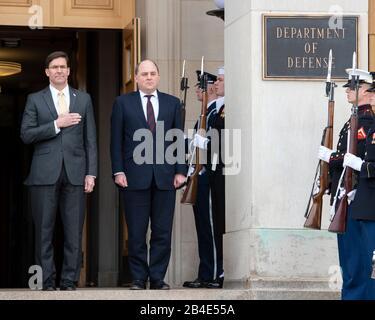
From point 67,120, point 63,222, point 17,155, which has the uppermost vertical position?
point 67,120

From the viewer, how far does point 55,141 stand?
38.9 feet

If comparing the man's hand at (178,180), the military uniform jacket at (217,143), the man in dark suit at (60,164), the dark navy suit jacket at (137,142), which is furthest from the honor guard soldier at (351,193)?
the man in dark suit at (60,164)

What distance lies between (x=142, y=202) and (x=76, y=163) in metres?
0.67

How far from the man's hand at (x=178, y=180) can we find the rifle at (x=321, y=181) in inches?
45.3

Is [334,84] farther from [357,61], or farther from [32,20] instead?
[32,20]

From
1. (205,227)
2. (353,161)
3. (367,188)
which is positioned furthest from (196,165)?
(367,188)

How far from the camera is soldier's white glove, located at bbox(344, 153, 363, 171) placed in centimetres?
1094

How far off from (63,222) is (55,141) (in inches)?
27.7

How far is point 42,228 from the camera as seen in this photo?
11703mm

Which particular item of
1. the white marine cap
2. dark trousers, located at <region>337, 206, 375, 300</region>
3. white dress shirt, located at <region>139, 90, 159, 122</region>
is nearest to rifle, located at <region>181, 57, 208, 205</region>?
white dress shirt, located at <region>139, 90, 159, 122</region>

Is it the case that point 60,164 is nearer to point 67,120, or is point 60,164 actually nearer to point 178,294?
point 67,120

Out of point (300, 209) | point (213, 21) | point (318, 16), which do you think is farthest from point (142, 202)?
point (213, 21)

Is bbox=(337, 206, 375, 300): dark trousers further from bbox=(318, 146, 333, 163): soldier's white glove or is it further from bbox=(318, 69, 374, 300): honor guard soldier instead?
bbox=(318, 146, 333, 163): soldier's white glove

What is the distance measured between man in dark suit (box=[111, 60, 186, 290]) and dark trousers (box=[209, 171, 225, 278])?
1.27 m
